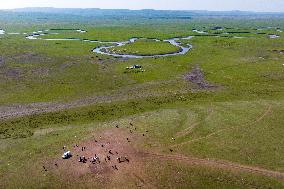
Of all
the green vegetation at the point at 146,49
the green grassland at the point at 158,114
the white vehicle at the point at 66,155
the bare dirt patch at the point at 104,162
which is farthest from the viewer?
the green vegetation at the point at 146,49

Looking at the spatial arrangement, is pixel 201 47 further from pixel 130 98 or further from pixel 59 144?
pixel 59 144

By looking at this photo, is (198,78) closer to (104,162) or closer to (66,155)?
(104,162)

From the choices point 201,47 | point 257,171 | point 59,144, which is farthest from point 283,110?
point 201,47

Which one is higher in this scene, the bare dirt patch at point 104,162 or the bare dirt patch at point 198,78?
the bare dirt patch at point 198,78

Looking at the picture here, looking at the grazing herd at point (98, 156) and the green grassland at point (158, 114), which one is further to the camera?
the grazing herd at point (98, 156)

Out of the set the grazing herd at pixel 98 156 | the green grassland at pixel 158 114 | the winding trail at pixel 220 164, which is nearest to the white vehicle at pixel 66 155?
the grazing herd at pixel 98 156

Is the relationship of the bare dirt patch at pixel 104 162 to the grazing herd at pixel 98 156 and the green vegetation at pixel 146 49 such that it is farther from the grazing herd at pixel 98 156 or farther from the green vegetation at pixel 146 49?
the green vegetation at pixel 146 49
